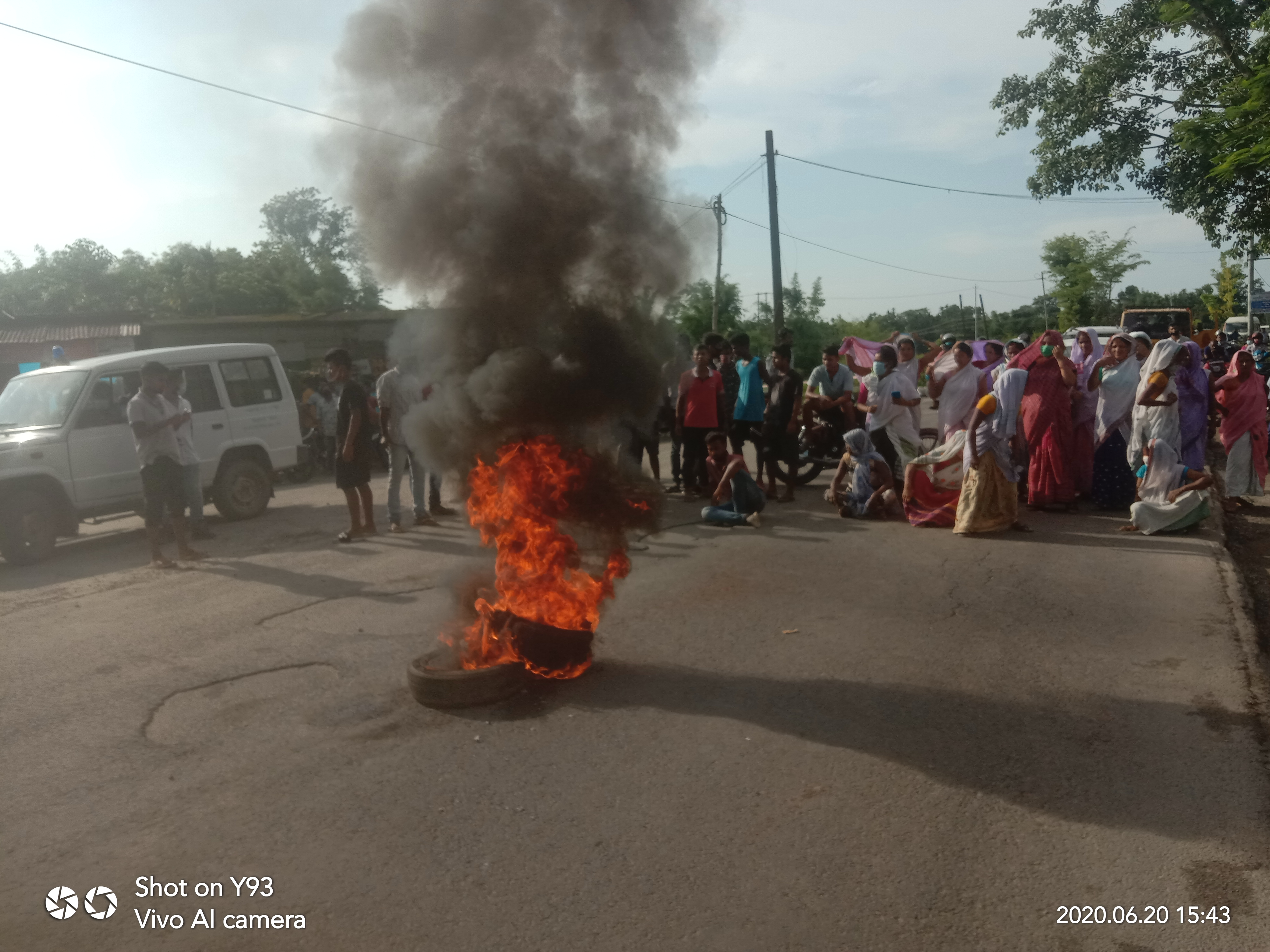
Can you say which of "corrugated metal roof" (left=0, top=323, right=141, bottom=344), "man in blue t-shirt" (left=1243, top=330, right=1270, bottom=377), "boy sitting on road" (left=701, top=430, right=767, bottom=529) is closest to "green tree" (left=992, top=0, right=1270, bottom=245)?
"man in blue t-shirt" (left=1243, top=330, right=1270, bottom=377)

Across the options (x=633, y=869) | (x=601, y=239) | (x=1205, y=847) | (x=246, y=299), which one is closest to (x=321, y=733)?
(x=633, y=869)

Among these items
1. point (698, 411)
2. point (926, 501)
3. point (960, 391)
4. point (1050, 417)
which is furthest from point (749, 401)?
point (1050, 417)

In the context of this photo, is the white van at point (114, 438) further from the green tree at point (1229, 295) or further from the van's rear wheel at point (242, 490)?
the green tree at point (1229, 295)

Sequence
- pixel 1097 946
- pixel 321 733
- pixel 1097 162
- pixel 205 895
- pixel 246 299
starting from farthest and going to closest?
1. pixel 246 299
2. pixel 1097 162
3. pixel 321 733
4. pixel 205 895
5. pixel 1097 946

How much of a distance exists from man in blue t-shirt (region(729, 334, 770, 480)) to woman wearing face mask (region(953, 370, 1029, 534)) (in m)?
2.81

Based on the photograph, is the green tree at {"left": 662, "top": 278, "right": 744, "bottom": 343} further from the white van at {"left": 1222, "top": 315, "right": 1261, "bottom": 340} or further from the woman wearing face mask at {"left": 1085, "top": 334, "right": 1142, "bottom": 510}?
the white van at {"left": 1222, "top": 315, "right": 1261, "bottom": 340}

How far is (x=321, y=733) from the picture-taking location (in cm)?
482

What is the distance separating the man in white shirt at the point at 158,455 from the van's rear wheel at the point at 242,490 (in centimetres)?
225

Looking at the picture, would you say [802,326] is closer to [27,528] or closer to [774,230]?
[774,230]

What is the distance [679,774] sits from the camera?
4.23 meters

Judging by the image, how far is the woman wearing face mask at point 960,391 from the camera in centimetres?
1048

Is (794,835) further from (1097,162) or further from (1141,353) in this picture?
(1097,162)

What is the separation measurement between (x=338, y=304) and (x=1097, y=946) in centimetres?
2778

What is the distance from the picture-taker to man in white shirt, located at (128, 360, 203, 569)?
8.94 m
